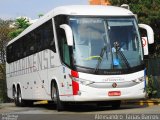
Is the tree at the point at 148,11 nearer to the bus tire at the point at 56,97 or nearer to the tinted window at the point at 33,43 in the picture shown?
the tinted window at the point at 33,43

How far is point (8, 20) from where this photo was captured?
198ft

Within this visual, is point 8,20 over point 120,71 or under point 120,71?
over

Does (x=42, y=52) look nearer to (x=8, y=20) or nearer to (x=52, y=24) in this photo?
(x=52, y=24)

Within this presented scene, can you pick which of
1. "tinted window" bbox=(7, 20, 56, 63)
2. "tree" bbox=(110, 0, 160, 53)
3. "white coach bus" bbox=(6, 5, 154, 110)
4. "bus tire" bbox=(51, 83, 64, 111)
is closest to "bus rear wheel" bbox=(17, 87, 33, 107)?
"tinted window" bbox=(7, 20, 56, 63)

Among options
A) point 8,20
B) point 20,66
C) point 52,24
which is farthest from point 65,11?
point 8,20

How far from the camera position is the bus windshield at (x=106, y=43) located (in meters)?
17.5

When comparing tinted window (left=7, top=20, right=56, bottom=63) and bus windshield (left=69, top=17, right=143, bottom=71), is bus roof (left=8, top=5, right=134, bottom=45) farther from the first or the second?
tinted window (left=7, top=20, right=56, bottom=63)

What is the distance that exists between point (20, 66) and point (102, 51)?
1022 cm

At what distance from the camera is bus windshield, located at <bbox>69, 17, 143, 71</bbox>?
17.5m

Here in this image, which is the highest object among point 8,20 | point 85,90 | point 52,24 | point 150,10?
point 8,20

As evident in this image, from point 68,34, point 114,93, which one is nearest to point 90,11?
point 68,34

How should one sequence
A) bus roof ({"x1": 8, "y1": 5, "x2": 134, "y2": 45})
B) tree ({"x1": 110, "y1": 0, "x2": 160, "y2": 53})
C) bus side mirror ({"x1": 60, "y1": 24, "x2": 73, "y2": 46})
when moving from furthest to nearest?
tree ({"x1": 110, "y1": 0, "x2": 160, "y2": 53}) < bus roof ({"x1": 8, "y1": 5, "x2": 134, "y2": 45}) < bus side mirror ({"x1": 60, "y1": 24, "x2": 73, "y2": 46})

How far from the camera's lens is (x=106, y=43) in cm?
1783

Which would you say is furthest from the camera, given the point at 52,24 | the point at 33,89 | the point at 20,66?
the point at 20,66
